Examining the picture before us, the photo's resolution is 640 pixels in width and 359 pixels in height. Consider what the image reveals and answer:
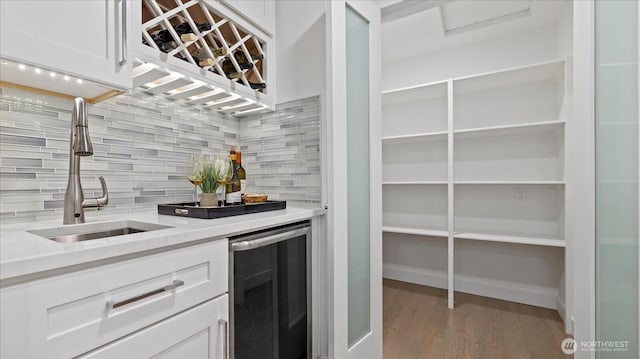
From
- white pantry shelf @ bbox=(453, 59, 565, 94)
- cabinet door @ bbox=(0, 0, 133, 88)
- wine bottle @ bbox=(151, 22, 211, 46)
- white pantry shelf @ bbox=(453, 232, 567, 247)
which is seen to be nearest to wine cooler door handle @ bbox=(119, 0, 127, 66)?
cabinet door @ bbox=(0, 0, 133, 88)

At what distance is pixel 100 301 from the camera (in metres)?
0.75

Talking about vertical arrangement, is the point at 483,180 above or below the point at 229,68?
below

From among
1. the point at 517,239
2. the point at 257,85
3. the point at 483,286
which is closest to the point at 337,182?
the point at 257,85

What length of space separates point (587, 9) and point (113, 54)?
5.94ft

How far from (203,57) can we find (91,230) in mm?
867

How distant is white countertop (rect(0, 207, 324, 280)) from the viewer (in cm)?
63

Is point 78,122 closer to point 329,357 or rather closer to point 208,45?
point 208,45

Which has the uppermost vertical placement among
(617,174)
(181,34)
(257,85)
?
(181,34)

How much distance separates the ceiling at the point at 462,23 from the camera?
2354 millimetres

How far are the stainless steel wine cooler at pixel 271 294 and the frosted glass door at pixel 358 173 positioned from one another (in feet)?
0.85

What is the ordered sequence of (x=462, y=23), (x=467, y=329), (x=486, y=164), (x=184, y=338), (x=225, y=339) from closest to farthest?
(x=184, y=338) < (x=225, y=339) < (x=467, y=329) < (x=462, y=23) < (x=486, y=164)

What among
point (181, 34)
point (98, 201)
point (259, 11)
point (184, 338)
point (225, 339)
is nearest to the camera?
point (184, 338)

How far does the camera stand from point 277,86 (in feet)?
5.99

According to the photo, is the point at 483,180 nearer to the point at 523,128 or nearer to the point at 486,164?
the point at 486,164
